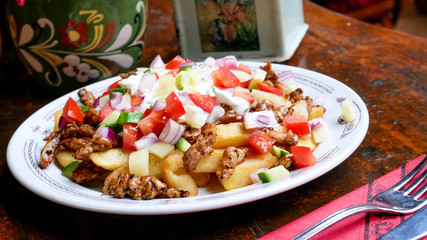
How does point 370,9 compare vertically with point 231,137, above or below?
below

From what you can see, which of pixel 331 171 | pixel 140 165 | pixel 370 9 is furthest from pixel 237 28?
pixel 370 9

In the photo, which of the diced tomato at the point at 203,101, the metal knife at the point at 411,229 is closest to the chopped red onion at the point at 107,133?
the diced tomato at the point at 203,101

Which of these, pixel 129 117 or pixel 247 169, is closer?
pixel 247 169

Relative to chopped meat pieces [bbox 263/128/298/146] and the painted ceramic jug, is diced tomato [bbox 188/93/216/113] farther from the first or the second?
the painted ceramic jug

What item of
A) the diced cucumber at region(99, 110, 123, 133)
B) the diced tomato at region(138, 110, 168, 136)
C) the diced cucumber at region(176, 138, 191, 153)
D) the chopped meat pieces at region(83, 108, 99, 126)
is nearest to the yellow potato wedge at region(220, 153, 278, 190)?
the diced cucumber at region(176, 138, 191, 153)

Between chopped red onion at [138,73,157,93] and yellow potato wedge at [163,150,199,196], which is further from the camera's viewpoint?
chopped red onion at [138,73,157,93]

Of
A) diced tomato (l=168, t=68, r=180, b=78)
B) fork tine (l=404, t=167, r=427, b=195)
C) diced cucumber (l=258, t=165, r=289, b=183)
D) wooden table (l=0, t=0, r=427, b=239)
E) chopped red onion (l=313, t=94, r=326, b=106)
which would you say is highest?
diced tomato (l=168, t=68, r=180, b=78)

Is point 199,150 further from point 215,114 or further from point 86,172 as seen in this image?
point 86,172
